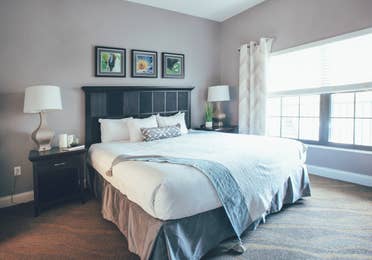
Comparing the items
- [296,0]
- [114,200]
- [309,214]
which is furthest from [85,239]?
[296,0]

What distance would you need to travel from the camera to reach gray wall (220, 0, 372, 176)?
11.1 feet

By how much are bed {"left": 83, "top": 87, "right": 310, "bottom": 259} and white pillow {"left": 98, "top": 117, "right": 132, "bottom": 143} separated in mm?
398

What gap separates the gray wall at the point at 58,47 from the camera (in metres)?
3.10

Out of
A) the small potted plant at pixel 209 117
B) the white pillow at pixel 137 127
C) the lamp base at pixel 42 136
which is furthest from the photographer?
the small potted plant at pixel 209 117

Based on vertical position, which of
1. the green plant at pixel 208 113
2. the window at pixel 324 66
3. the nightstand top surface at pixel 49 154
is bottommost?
the nightstand top surface at pixel 49 154

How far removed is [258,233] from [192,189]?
0.97 metres

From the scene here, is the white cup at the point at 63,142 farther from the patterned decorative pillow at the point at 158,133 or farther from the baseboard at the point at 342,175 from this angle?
the baseboard at the point at 342,175

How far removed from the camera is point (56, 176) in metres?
3.16

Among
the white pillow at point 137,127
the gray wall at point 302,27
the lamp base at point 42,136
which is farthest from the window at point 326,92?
the lamp base at point 42,136

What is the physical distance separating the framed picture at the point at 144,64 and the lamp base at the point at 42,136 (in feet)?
5.07

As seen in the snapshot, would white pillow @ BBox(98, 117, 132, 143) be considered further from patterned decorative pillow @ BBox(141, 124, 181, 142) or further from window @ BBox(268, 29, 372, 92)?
window @ BBox(268, 29, 372, 92)

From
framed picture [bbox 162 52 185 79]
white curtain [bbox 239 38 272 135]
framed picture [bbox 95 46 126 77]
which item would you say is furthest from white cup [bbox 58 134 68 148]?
white curtain [bbox 239 38 272 135]

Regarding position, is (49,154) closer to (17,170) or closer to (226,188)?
(17,170)

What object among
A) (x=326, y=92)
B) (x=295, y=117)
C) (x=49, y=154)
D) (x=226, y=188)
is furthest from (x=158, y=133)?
(x=326, y=92)
